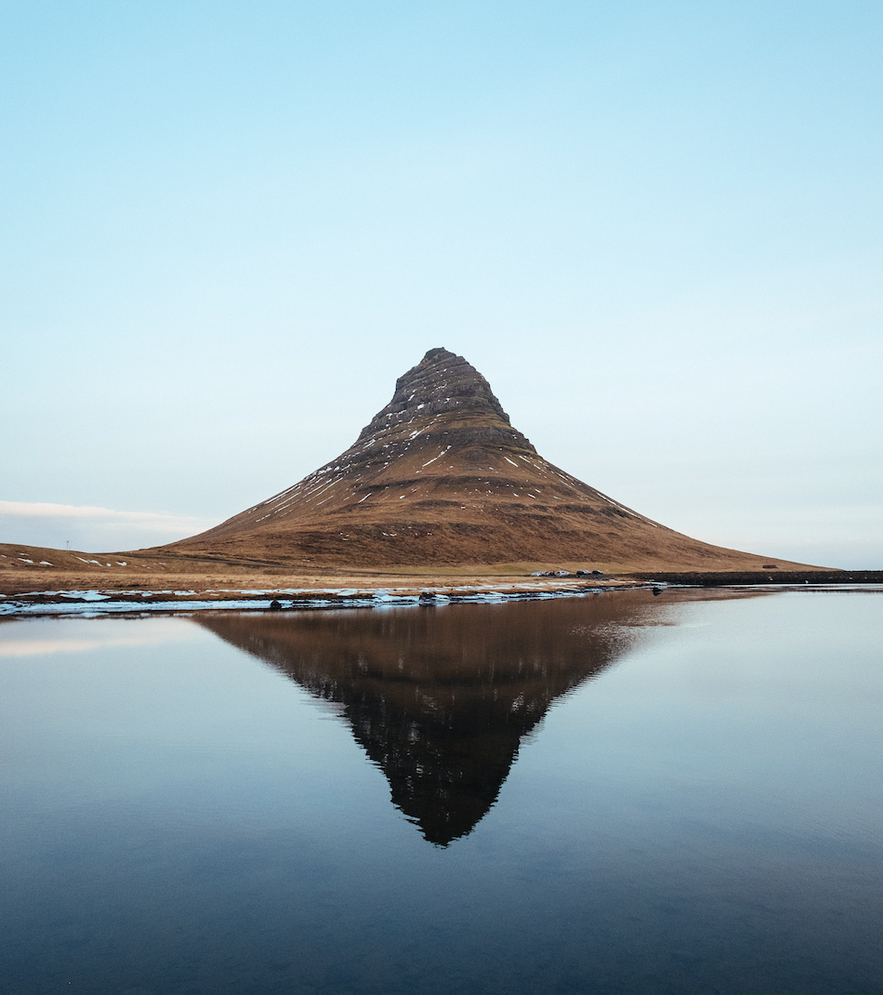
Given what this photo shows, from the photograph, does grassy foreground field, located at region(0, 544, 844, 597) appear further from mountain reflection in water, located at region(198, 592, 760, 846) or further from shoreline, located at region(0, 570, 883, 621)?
mountain reflection in water, located at region(198, 592, 760, 846)

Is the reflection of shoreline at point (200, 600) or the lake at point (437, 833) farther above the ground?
the reflection of shoreline at point (200, 600)

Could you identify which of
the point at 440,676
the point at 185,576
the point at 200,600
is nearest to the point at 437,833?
the point at 440,676

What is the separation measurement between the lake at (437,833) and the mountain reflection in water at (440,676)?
0.59ft

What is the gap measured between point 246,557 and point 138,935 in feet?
456

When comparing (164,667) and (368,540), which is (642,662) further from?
(368,540)

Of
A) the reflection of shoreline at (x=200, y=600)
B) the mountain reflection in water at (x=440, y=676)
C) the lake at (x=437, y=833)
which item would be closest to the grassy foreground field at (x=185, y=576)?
the reflection of shoreline at (x=200, y=600)

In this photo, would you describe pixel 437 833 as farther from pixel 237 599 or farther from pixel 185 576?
pixel 185 576

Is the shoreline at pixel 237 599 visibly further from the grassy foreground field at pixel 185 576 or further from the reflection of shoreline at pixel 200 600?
the grassy foreground field at pixel 185 576

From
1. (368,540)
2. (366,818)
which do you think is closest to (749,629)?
(366,818)

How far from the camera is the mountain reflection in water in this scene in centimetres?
1700

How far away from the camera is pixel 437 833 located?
13844 millimetres

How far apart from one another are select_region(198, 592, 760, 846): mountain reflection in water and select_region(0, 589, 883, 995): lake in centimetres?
18

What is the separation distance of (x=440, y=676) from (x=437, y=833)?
17.7 meters

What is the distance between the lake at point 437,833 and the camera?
9.38 m
